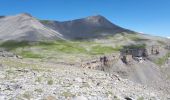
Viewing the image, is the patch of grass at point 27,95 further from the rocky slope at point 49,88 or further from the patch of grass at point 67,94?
the patch of grass at point 67,94

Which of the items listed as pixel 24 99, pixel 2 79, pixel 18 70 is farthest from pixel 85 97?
pixel 18 70

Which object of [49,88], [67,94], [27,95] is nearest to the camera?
[27,95]

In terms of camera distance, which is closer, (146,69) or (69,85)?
(69,85)

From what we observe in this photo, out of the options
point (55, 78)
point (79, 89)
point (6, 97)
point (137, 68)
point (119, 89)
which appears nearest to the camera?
point (6, 97)

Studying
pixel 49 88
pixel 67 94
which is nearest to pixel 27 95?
pixel 49 88

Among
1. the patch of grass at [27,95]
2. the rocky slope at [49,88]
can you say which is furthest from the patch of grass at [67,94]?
the patch of grass at [27,95]

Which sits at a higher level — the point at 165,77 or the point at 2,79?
the point at 2,79

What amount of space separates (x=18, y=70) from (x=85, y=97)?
14102 millimetres

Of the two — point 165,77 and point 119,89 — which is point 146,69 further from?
point 119,89

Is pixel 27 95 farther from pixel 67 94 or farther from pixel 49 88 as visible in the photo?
pixel 67 94

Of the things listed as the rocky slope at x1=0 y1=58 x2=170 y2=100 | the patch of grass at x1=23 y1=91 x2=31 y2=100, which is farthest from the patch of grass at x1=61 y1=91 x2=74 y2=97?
the patch of grass at x1=23 y1=91 x2=31 y2=100

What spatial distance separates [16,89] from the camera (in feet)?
116

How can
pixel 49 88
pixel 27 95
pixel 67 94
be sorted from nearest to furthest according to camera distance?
pixel 27 95
pixel 67 94
pixel 49 88

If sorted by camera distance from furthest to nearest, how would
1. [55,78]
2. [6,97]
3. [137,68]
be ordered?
[137,68] < [55,78] < [6,97]
